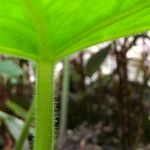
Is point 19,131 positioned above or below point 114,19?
below

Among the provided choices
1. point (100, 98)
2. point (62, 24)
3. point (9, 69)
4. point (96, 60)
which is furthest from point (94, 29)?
point (100, 98)

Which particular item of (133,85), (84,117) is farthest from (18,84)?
(133,85)

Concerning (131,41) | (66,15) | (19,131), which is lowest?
(19,131)

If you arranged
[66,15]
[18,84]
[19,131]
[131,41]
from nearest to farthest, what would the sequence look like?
[66,15]
[19,131]
[131,41]
[18,84]

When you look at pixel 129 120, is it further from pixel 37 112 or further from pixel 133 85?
pixel 37 112

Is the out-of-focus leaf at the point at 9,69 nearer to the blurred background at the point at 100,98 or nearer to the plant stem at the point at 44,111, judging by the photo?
the blurred background at the point at 100,98

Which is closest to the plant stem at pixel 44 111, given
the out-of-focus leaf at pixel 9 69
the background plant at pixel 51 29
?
the background plant at pixel 51 29

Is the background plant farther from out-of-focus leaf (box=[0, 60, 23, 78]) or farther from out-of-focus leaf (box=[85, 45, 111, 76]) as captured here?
out-of-focus leaf (box=[85, 45, 111, 76])

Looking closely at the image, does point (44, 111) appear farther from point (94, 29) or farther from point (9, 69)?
point (9, 69)
